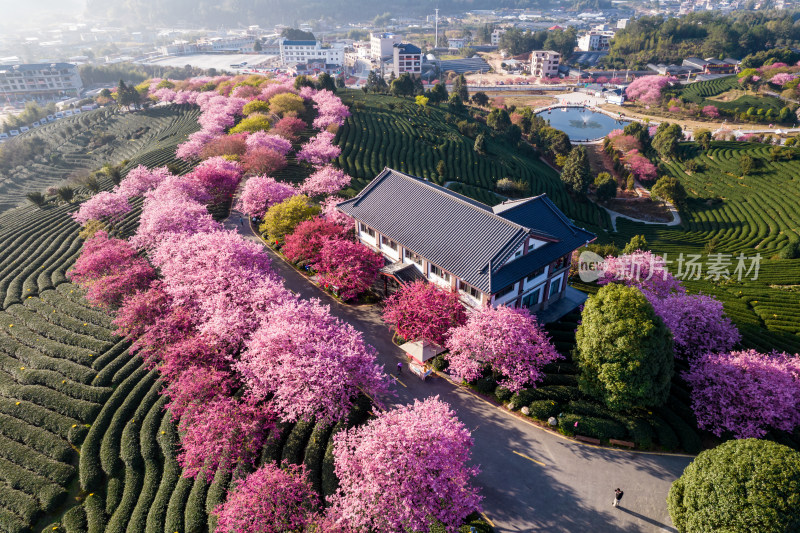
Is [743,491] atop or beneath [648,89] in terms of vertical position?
beneath

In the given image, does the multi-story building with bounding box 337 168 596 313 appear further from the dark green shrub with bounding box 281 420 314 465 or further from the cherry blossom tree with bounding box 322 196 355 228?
the dark green shrub with bounding box 281 420 314 465

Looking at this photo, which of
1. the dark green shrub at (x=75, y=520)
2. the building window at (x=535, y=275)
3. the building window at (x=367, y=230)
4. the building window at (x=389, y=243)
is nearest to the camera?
the dark green shrub at (x=75, y=520)

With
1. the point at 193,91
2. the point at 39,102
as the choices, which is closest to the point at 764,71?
the point at 193,91

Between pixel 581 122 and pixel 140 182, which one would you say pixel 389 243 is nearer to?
pixel 140 182

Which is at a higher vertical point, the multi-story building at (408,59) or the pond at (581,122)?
the multi-story building at (408,59)

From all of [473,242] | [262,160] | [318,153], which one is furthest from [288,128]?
[473,242]

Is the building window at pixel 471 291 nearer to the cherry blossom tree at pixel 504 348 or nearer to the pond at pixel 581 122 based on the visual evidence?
the cherry blossom tree at pixel 504 348

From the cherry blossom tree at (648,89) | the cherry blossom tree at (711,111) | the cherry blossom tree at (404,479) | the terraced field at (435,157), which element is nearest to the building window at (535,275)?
the cherry blossom tree at (404,479)
